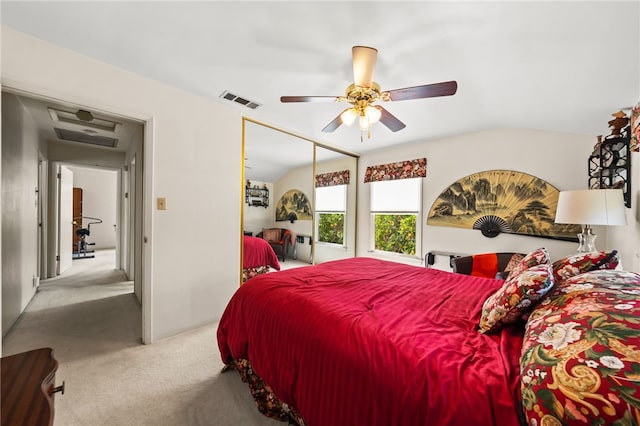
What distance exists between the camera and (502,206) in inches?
119

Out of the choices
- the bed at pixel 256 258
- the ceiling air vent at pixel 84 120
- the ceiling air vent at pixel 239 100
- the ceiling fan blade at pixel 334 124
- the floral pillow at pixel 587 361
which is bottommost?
the bed at pixel 256 258

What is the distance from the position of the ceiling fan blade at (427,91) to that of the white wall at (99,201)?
28.4 feet

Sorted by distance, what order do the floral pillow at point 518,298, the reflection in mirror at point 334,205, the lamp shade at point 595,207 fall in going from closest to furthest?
the floral pillow at point 518,298 → the lamp shade at point 595,207 → the reflection in mirror at point 334,205

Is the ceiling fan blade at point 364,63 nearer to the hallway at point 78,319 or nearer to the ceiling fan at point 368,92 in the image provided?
the ceiling fan at point 368,92

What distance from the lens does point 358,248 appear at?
463cm

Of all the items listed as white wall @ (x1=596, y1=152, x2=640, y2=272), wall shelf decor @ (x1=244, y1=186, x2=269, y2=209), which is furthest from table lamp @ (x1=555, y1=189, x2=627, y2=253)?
wall shelf decor @ (x1=244, y1=186, x2=269, y2=209)

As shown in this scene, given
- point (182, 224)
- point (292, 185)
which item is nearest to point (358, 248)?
point (292, 185)

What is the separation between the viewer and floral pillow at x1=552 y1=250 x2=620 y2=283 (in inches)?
44.4

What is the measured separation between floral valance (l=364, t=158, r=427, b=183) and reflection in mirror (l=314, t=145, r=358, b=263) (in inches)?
15.0

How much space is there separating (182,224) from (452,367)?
98.9 inches

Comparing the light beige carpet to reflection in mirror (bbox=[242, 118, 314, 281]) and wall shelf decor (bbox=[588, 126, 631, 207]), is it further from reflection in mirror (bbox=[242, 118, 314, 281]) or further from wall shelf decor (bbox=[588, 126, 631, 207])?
wall shelf decor (bbox=[588, 126, 631, 207])

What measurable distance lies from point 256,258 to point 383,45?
8.84ft

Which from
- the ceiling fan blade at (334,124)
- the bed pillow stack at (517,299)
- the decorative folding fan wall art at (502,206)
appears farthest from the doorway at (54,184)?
the decorative folding fan wall art at (502,206)

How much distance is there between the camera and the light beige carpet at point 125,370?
4.85 ft
